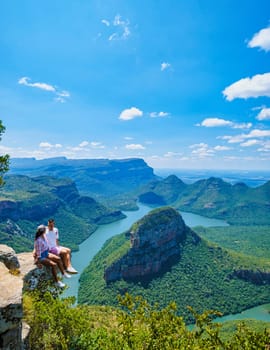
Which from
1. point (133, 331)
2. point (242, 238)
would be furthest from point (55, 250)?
point (242, 238)

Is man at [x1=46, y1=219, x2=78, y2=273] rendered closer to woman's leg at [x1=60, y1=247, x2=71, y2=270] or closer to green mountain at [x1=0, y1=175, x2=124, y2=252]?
woman's leg at [x1=60, y1=247, x2=71, y2=270]

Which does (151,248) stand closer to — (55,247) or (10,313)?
(55,247)

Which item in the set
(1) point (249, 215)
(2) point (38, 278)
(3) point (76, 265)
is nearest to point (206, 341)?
(2) point (38, 278)

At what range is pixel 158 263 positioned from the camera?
83.7 m

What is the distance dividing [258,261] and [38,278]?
91591mm

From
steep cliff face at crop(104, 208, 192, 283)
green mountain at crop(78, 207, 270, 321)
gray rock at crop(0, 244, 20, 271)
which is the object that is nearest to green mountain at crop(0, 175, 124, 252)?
green mountain at crop(78, 207, 270, 321)

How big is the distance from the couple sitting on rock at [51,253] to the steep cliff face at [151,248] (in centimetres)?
7012

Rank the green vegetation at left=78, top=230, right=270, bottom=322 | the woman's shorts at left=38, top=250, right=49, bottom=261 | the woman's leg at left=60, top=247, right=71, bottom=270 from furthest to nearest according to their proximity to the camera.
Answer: the green vegetation at left=78, top=230, right=270, bottom=322, the woman's leg at left=60, top=247, right=71, bottom=270, the woman's shorts at left=38, top=250, right=49, bottom=261

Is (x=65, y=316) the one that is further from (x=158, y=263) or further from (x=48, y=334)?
(x=158, y=263)

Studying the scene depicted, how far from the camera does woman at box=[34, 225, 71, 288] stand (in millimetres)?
11202

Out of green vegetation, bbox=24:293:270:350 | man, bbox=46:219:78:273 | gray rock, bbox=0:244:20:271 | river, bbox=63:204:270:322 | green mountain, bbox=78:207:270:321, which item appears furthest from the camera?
green mountain, bbox=78:207:270:321

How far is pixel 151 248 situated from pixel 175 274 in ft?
33.2

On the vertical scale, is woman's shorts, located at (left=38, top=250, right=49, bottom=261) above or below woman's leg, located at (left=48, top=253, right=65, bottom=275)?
above

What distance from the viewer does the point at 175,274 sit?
3246 inches
